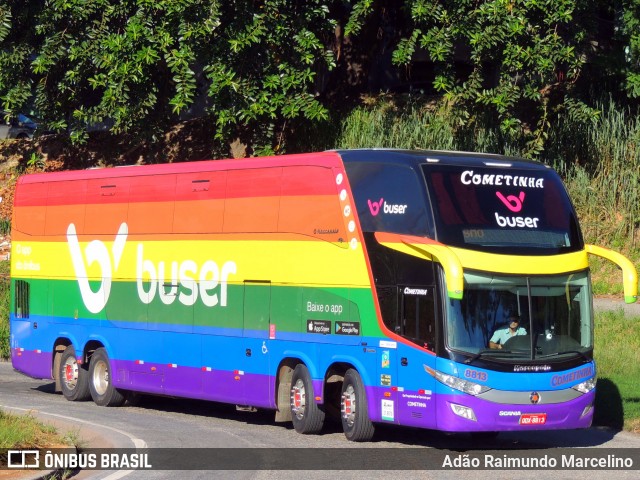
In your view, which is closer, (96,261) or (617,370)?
(617,370)

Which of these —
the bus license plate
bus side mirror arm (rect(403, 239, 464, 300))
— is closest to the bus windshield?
bus side mirror arm (rect(403, 239, 464, 300))

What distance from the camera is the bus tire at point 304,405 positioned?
17.2 meters

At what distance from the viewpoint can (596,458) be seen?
15039 mm

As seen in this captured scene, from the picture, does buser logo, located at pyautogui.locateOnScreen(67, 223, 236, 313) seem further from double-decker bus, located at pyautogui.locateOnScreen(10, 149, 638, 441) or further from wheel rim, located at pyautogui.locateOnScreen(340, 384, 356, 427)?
wheel rim, located at pyautogui.locateOnScreen(340, 384, 356, 427)

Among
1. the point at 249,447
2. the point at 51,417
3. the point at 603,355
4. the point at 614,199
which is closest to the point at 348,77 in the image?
the point at 614,199

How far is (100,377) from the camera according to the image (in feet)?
72.1

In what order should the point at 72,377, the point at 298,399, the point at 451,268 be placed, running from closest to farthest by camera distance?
the point at 451,268 < the point at 298,399 < the point at 72,377

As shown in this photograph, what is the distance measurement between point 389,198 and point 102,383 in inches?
318

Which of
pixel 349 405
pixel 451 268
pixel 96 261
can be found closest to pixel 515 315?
pixel 451 268

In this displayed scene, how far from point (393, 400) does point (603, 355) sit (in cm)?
723

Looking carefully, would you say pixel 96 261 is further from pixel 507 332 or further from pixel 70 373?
pixel 507 332

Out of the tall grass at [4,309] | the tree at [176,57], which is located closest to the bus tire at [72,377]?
the tree at [176,57]

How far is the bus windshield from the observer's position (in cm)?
1522

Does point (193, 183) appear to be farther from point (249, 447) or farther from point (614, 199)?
point (614, 199)
